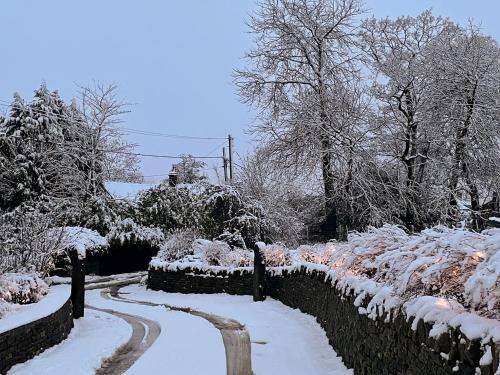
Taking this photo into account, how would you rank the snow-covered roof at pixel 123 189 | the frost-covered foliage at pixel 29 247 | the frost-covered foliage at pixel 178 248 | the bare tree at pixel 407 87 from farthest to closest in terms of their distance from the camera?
the snow-covered roof at pixel 123 189 → the frost-covered foliage at pixel 178 248 → the bare tree at pixel 407 87 → the frost-covered foliage at pixel 29 247

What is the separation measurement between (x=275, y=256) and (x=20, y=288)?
9.16 metres

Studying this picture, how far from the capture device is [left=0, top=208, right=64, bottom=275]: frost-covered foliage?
452 inches

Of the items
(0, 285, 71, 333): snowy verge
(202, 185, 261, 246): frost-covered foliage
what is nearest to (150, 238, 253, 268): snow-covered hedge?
(202, 185, 261, 246): frost-covered foliage

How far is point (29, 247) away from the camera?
485 inches

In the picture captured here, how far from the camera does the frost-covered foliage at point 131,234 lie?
28.7 metres

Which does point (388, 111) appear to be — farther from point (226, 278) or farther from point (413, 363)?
point (413, 363)

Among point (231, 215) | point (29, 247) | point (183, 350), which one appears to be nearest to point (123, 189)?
point (231, 215)

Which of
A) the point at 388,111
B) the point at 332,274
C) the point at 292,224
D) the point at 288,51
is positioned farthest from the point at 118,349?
the point at 292,224

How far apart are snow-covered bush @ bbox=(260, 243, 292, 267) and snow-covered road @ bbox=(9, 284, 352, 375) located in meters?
1.92

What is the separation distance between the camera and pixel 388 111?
1938 cm

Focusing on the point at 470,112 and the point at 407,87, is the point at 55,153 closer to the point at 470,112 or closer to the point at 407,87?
the point at 407,87

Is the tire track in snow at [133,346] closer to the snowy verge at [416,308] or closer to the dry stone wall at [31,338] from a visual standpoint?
the dry stone wall at [31,338]

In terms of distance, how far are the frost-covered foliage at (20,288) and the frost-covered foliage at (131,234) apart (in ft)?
57.9

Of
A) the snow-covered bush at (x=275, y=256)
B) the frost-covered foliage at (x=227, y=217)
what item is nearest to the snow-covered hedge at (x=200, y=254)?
the snow-covered bush at (x=275, y=256)
